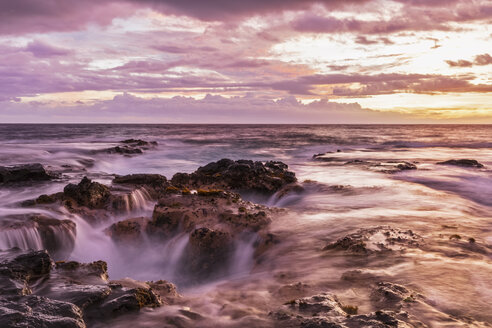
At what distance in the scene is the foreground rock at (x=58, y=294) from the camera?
4.52m

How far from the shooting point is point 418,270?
677 cm

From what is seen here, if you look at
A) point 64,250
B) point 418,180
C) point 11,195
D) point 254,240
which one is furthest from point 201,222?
point 418,180

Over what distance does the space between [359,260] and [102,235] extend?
7.16 metres

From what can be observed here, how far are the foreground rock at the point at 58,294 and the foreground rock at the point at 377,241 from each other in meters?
4.50

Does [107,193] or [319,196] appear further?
[319,196]

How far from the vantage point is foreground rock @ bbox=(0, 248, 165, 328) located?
14.8ft

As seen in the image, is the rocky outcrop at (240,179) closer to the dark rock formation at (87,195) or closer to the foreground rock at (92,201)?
the foreground rock at (92,201)

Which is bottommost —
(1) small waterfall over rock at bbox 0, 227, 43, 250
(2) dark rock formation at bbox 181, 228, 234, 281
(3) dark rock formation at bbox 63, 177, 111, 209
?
(2) dark rock formation at bbox 181, 228, 234, 281

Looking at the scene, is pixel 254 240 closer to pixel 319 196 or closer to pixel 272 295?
pixel 272 295

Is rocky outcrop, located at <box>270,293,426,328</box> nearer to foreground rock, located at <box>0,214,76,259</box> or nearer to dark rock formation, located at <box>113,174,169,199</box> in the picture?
foreground rock, located at <box>0,214,76,259</box>

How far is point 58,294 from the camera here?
18.1ft

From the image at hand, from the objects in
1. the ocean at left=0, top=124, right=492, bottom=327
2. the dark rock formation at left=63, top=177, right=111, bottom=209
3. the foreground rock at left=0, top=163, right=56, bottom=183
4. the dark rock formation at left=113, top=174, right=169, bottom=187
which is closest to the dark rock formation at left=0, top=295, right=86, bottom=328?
the ocean at left=0, top=124, right=492, bottom=327

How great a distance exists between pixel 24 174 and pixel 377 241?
1447 centimetres

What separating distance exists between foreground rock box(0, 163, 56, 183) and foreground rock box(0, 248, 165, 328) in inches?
378
